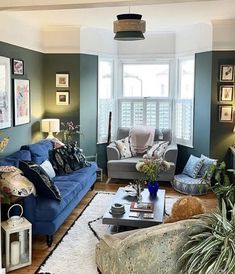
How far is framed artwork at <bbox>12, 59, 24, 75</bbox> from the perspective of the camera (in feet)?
19.1

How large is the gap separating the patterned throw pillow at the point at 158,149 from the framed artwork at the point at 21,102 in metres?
2.41

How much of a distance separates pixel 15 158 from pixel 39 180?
0.72m

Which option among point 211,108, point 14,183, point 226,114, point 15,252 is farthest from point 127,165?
point 15,252

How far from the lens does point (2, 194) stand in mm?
3650

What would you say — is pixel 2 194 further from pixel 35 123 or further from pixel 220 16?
pixel 220 16

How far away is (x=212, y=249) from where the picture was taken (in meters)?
2.45

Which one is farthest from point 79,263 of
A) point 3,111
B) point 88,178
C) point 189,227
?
point 3,111

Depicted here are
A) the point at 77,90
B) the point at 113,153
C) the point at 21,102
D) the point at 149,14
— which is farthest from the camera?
the point at 77,90

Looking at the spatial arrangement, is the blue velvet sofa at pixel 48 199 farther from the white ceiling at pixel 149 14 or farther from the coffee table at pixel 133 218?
the white ceiling at pixel 149 14

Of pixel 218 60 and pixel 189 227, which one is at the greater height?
pixel 218 60

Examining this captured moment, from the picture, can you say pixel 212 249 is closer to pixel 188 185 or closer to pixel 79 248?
pixel 79 248

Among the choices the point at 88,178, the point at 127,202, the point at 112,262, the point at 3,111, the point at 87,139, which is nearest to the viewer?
the point at 112,262

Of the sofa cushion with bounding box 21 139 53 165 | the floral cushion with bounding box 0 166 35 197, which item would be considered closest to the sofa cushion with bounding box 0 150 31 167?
the sofa cushion with bounding box 21 139 53 165

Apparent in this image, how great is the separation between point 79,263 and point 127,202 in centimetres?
115
